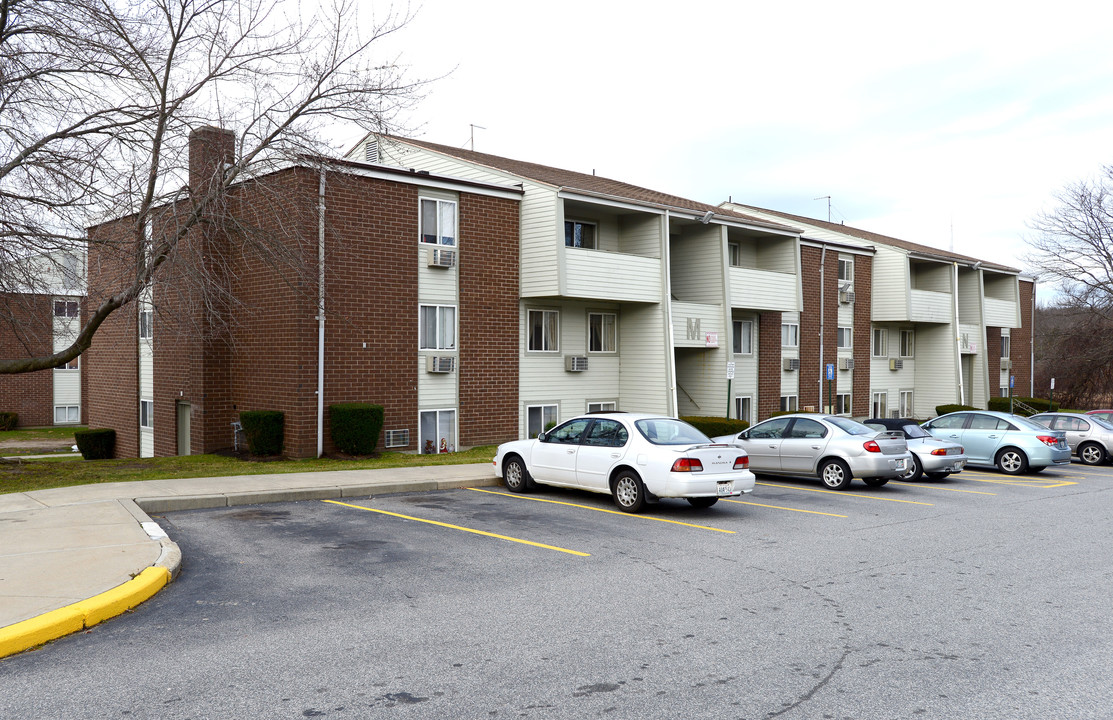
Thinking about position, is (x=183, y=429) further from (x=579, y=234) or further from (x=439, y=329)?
(x=579, y=234)

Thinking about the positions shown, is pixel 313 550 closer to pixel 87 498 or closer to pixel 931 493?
pixel 87 498

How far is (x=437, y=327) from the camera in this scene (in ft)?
70.8

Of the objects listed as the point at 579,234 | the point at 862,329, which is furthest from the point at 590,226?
the point at 862,329

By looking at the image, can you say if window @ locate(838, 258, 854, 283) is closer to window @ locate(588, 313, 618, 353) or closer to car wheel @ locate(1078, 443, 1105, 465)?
window @ locate(588, 313, 618, 353)

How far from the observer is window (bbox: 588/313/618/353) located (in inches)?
1000

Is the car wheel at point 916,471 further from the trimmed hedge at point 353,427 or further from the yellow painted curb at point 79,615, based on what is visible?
the yellow painted curb at point 79,615

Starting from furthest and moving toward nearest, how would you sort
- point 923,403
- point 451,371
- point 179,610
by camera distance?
point 923,403
point 451,371
point 179,610

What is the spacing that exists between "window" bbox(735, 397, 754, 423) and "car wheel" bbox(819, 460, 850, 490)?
14065 mm

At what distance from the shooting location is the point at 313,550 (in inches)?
369

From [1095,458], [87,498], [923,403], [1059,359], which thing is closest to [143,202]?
[87,498]

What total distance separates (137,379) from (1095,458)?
88.5ft

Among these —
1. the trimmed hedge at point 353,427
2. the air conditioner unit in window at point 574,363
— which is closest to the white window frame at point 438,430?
the trimmed hedge at point 353,427

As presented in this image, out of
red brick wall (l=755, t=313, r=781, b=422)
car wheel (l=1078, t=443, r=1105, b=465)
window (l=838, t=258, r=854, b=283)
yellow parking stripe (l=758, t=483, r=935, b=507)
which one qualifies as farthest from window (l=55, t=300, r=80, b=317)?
window (l=838, t=258, r=854, b=283)

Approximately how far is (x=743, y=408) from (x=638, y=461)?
18977 mm
